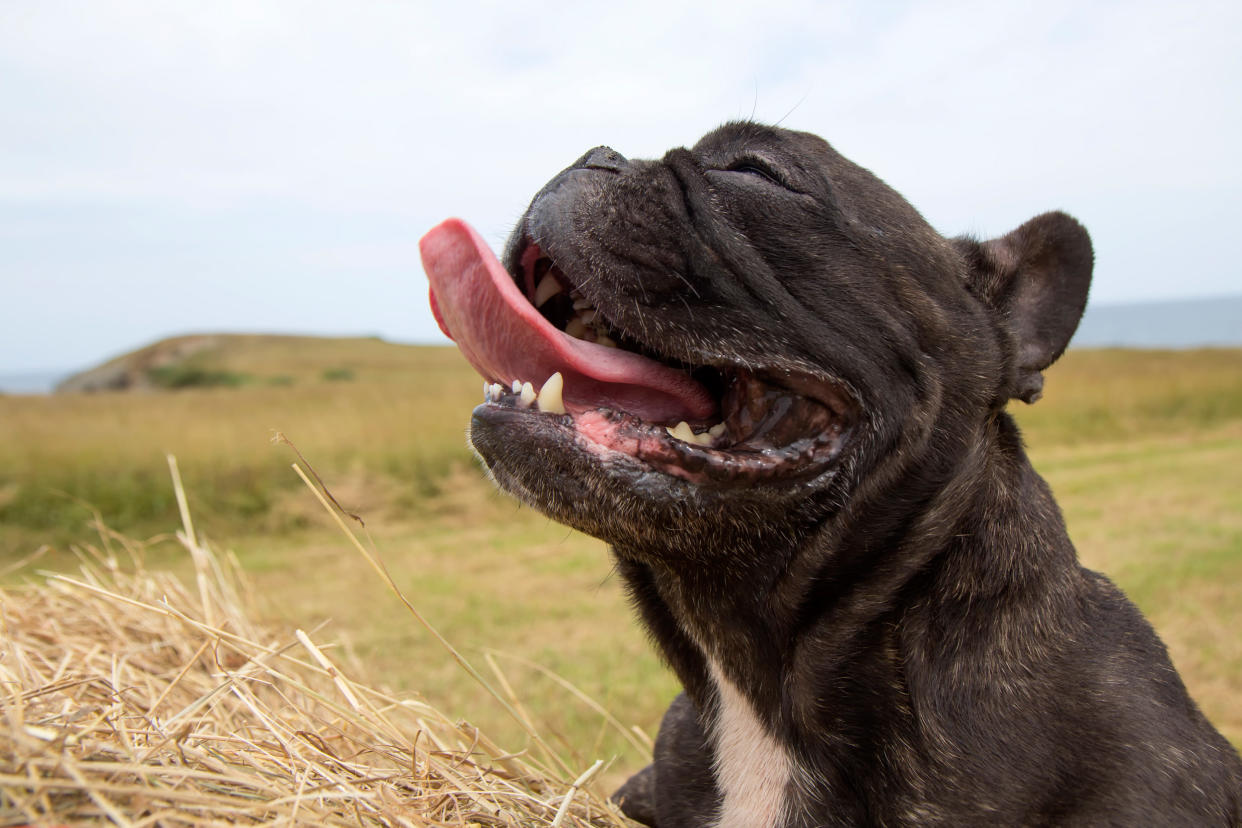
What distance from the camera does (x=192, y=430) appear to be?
47.7ft

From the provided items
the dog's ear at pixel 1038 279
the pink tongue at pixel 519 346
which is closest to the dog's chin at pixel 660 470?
the pink tongue at pixel 519 346

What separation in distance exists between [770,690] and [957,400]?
1.08 metres

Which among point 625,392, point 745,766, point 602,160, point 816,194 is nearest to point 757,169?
point 816,194

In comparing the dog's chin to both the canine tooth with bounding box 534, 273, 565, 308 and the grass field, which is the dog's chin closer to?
the canine tooth with bounding box 534, 273, 565, 308

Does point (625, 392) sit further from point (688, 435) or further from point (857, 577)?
point (857, 577)

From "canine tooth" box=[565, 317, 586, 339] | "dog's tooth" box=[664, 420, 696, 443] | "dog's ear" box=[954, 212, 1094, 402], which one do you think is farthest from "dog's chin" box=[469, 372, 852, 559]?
"dog's ear" box=[954, 212, 1094, 402]

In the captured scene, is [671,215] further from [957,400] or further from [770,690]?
[770,690]

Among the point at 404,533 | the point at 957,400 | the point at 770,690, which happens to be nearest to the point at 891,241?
the point at 957,400

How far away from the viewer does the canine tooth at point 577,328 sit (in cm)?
313

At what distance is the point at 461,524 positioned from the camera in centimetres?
1198

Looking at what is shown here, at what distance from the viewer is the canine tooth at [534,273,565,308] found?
3.14 meters

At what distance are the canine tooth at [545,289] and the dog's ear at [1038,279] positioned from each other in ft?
4.92

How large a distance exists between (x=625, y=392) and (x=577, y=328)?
1.11ft

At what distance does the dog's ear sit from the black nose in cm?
136
